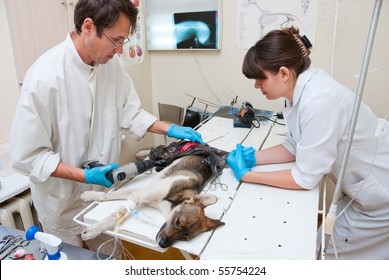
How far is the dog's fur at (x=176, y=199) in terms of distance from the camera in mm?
1020

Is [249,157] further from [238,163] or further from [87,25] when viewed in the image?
[87,25]

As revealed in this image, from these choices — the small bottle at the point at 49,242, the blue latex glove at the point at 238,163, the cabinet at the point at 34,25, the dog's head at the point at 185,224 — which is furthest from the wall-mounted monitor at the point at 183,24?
the small bottle at the point at 49,242

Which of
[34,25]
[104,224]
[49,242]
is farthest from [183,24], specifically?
[49,242]

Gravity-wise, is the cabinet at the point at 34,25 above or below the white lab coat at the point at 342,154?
above

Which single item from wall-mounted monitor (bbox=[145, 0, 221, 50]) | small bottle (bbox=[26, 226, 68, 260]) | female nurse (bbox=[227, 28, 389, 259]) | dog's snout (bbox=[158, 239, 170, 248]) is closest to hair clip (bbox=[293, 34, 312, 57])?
female nurse (bbox=[227, 28, 389, 259])

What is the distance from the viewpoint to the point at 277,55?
1213 mm

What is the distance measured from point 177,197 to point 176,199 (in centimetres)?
1

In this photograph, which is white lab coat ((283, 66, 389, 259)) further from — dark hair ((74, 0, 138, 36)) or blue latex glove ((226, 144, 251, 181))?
dark hair ((74, 0, 138, 36))

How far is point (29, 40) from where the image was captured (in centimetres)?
179

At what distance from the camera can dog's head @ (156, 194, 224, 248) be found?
99 centimetres

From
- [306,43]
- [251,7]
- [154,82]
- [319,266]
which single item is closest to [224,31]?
[251,7]

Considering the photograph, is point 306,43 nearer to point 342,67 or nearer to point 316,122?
point 316,122

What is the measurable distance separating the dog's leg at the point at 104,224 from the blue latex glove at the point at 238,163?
0.56 meters

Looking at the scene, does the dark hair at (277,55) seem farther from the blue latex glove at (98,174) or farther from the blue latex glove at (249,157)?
the blue latex glove at (98,174)
